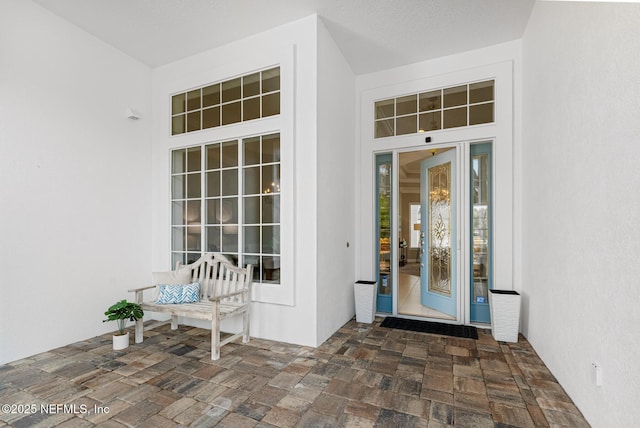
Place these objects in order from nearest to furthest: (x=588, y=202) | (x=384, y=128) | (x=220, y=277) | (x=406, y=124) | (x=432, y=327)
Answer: (x=588, y=202) → (x=220, y=277) → (x=432, y=327) → (x=406, y=124) → (x=384, y=128)

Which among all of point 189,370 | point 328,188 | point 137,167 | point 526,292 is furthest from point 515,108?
point 137,167

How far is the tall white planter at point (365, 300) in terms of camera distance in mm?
3932

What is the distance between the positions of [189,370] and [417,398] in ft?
6.22

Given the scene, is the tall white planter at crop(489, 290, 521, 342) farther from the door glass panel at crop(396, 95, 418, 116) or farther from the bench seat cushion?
the bench seat cushion

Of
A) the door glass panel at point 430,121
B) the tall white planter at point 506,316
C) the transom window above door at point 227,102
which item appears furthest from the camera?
the door glass panel at point 430,121

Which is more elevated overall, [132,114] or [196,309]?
[132,114]

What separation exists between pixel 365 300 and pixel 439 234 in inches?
54.7

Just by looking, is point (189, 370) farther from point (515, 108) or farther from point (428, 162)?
point (515, 108)

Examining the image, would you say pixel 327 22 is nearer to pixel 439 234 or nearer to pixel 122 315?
pixel 439 234

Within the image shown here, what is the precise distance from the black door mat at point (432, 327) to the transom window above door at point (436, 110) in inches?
98.3

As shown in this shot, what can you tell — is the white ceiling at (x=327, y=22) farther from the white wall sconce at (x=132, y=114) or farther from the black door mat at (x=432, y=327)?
the black door mat at (x=432, y=327)

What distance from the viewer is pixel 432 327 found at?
3.76 m

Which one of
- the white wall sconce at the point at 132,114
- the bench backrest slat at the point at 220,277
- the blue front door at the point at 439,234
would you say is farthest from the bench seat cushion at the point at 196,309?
the blue front door at the point at 439,234

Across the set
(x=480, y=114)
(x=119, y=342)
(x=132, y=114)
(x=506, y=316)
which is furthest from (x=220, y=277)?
(x=480, y=114)
